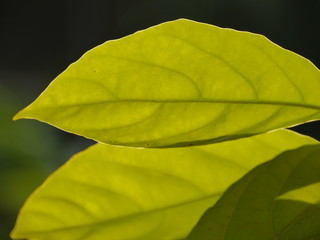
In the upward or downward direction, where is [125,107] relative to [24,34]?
upward

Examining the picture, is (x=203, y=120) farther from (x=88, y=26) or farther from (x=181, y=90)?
(x=88, y=26)

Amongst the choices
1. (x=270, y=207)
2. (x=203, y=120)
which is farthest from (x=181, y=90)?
(x=270, y=207)

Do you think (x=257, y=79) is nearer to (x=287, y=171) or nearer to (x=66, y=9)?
(x=287, y=171)

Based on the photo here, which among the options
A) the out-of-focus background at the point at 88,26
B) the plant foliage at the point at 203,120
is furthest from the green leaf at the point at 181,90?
the out-of-focus background at the point at 88,26

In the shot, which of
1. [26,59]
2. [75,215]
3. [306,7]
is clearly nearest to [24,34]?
[26,59]

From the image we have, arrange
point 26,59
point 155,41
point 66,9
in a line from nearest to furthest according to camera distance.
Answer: point 155,41
point 26,59
point 66,9

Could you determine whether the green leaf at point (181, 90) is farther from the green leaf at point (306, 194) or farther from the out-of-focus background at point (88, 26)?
the out-of-focus background at point (88, 26)
